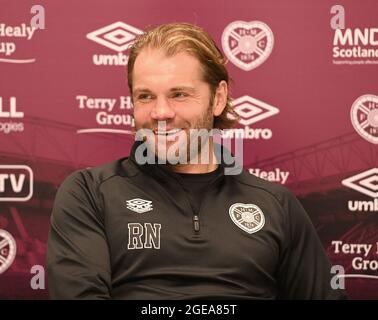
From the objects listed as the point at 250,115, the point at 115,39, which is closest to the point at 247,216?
the point at 250,115

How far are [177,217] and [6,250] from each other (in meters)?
0.89

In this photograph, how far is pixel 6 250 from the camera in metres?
2.23

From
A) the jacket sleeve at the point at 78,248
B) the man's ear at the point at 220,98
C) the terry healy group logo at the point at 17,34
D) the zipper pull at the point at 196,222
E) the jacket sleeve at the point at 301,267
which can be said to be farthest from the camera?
the terry healy group logo at the point at 17,34

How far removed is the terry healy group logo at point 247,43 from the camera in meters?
2.24

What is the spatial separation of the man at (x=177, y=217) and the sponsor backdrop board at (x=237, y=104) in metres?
0.41

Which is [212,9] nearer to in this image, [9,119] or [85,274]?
[9,119]

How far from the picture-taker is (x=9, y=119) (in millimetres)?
2213

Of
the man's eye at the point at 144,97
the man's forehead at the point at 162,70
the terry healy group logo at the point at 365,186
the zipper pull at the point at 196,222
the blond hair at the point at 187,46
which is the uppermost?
the blond hair at the point at 187,46

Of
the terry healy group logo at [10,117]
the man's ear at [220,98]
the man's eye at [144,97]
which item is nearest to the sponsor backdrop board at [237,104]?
the terry healy group logo at [10,117]

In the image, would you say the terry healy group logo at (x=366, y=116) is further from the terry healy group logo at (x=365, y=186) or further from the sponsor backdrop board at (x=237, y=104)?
the terry healy group logo at (x=365, y=186)

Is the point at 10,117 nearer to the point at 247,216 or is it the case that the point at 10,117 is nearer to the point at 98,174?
the point at 98,174

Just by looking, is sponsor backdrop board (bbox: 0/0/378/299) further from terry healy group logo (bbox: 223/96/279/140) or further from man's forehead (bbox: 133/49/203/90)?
man's forehead (bbox: 133/49/203/90)

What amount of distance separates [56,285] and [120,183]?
1.18 ft
